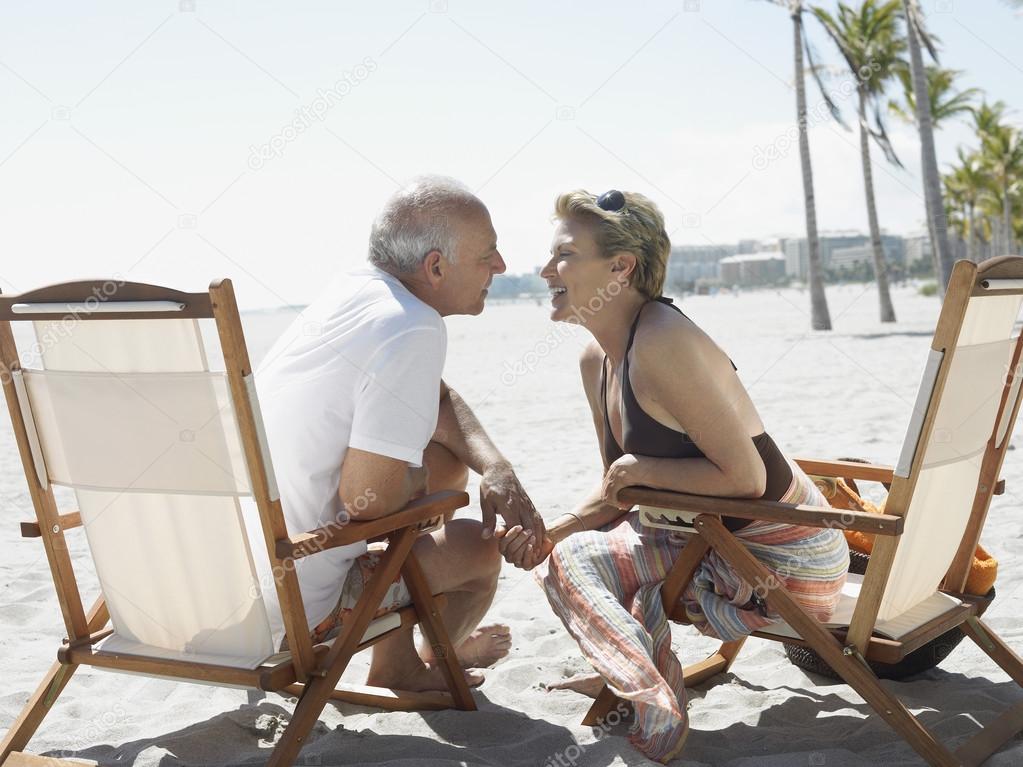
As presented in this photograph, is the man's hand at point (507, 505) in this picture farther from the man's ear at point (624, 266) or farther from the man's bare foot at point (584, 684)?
the man's ear at point (624, 266)

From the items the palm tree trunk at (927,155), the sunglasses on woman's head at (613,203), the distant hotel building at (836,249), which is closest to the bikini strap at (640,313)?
the sunglasses on woman's head at (613,203)

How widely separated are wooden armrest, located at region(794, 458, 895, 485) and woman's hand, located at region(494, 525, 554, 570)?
3.16ft

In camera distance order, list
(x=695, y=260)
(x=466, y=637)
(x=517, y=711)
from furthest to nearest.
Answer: (x=695, y=260), (x=466, y=637), (x=517, y=711)

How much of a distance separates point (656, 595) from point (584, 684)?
457 mm

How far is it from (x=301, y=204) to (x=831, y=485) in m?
28.3

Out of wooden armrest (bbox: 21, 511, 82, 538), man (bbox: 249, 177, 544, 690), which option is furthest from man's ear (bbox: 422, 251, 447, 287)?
wooden armrest (bbox: 21, 511, 82, 538)

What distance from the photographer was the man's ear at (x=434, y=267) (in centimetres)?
275

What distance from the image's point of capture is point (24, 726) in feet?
8.08

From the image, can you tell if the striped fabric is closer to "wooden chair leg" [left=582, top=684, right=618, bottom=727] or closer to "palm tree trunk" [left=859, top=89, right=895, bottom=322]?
"wooden chair leg" [left=582, top=684, right=618, bottom=727]

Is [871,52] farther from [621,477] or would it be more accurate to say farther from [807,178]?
[621,477]

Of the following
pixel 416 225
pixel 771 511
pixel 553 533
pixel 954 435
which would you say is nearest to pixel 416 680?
pixel 553 533

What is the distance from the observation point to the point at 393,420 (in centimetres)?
235

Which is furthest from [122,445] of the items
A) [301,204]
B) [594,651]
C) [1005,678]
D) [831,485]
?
[301,204]

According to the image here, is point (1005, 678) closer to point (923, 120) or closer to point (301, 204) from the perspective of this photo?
point (923, 120)
